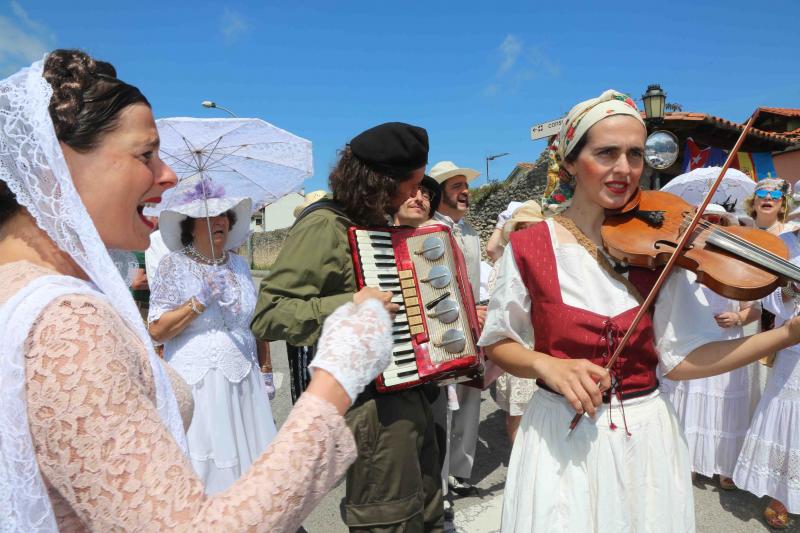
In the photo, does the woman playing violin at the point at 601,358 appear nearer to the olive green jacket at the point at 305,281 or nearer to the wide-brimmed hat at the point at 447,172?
the olive green jacket at the point at 305,281

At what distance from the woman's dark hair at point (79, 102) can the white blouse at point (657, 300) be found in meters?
1.32

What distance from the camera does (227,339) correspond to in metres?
2.95

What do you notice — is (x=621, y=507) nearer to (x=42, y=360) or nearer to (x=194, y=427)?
(x=42, y=360)

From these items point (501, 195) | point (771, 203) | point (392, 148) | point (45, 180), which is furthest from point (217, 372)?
point (501, 195)

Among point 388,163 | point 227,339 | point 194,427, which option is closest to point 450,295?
point 388,163

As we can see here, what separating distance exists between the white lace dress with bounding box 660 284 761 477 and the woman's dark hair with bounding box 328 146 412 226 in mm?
2796

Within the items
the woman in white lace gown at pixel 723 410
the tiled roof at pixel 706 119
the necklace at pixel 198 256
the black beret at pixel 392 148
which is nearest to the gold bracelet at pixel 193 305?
the necklace at pixel 198 256

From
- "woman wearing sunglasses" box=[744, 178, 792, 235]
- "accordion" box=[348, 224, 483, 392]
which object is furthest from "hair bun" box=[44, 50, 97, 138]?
"woman wearing sunglasses" box=[744, 178, 792, 235]

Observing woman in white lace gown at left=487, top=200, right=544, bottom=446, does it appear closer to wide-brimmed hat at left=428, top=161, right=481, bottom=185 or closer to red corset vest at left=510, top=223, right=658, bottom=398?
wide-brimmed hat at left=428, top=161, right=481, bottom=185

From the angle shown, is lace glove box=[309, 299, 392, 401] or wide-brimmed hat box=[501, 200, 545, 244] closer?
lace glove box=[309, 299, 392, 401]

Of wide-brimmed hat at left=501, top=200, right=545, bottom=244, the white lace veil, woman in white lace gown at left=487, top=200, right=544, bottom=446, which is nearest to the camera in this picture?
the white lace veil

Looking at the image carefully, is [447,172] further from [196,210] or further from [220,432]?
[220,432]

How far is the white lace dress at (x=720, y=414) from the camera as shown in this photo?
3.79m

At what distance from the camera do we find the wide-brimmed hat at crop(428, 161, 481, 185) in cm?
458
